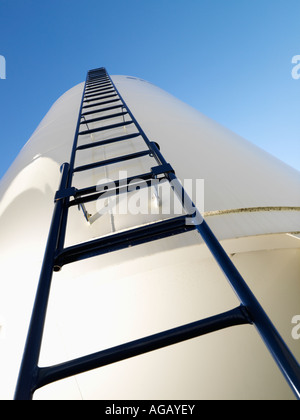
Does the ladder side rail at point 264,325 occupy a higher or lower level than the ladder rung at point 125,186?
lower

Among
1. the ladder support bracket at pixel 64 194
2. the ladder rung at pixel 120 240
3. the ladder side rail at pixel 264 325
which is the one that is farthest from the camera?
the ladder support bracket at pixel 64 194

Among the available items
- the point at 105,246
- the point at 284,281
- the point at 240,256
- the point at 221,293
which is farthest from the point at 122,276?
the point at 284,281

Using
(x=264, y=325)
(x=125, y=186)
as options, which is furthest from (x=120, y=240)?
(x=264, y=325)

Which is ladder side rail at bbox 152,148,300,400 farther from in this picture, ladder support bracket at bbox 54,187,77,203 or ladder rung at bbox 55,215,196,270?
ladder support bracket at bbox 54,187,77,203

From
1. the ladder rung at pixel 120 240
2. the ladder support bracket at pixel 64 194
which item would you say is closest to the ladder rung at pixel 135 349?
the ladder rung at pixel 120 240

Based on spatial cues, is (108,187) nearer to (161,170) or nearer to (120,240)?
(161,170)

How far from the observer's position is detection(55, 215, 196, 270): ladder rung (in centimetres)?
86

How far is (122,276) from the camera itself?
1.23 metres

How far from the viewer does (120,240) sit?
90cm

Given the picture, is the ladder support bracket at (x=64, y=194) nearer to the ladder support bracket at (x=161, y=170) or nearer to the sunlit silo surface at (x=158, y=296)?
the sunlit silo surface at (x=158, y=296)

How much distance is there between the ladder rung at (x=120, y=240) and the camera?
0.86 metres
